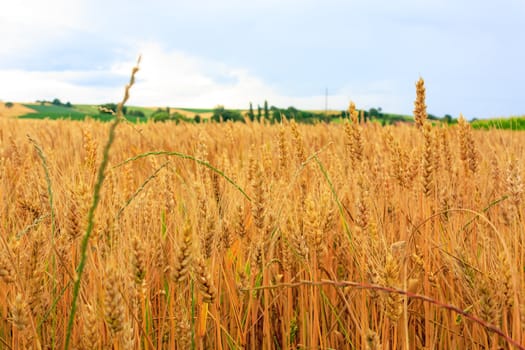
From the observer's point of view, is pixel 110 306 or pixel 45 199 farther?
pixel 45 199

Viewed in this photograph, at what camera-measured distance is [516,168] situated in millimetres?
1940

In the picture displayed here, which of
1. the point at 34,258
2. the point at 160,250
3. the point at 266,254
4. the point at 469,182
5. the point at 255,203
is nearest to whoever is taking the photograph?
the point at 34,258

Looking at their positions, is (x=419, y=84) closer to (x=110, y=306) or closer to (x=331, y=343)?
(x=331, y=343)

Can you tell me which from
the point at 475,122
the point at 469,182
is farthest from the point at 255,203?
the point at 475,122

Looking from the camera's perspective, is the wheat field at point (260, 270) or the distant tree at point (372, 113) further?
the distant tree at point (372, 113)

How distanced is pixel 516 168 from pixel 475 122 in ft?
67.5

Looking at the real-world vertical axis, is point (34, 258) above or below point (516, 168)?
below

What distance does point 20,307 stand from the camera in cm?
99

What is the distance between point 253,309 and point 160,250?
400 millimetres

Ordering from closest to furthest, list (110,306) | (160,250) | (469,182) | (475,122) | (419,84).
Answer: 1. (110,306)
2. (160,250)
3. (419,84)
4. (469,182)
5. (475,122)

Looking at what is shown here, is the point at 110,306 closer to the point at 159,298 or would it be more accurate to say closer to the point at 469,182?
the point at 159,298

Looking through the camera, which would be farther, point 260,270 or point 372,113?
point 372,113

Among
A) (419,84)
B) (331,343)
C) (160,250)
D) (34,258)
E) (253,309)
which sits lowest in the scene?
(331,343)

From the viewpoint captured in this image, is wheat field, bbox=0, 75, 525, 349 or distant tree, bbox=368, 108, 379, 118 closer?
wheat field, bbox=0, 75, 525, 349
